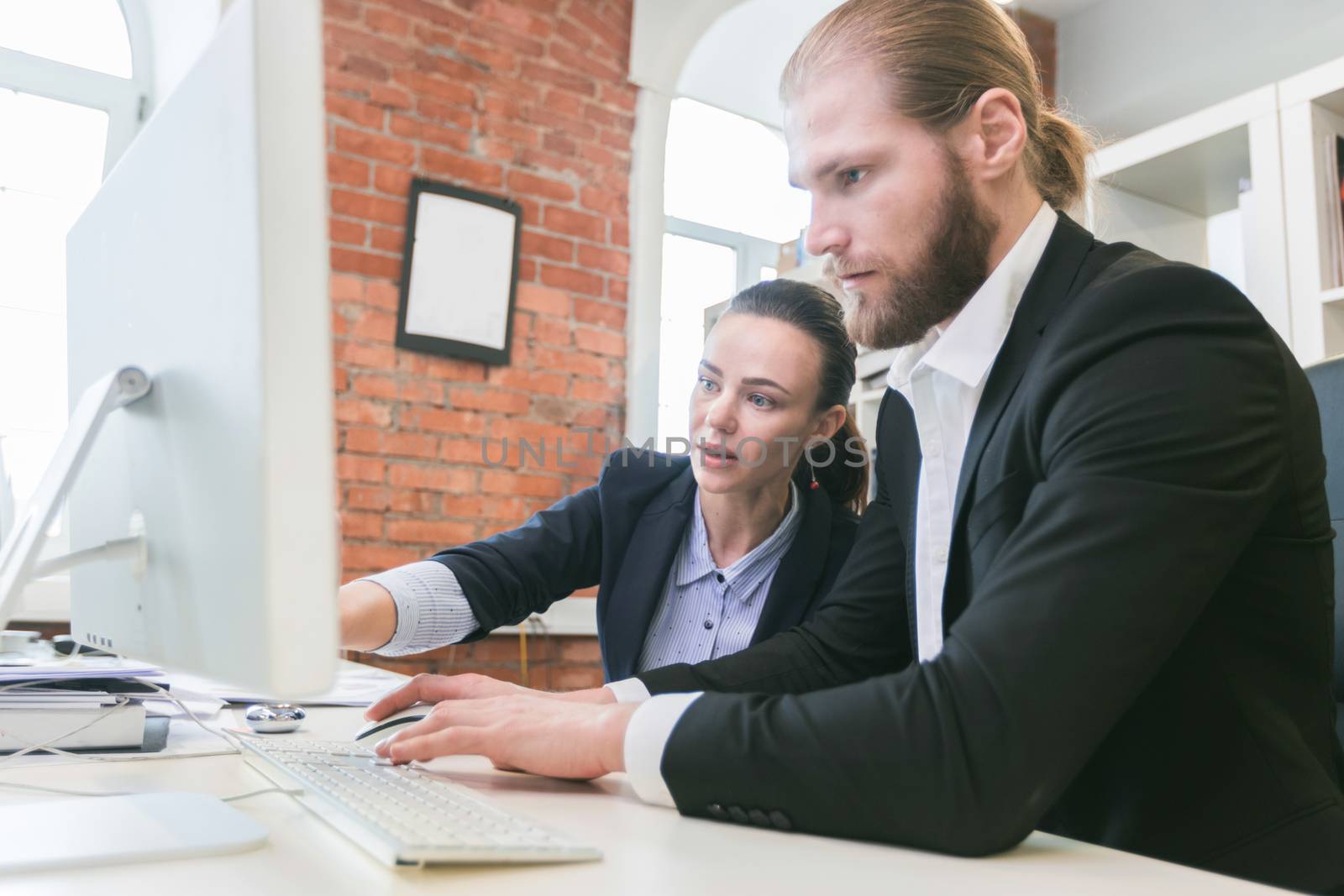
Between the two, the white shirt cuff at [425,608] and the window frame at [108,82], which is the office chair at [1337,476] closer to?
the white shirt cuff at [425,608]

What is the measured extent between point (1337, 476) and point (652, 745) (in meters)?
0.85

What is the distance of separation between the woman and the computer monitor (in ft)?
2.68

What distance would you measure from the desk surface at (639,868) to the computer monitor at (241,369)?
0.10 meters

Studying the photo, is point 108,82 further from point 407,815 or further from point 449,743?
point 407,815

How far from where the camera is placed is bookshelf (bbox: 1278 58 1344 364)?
2191 millimetres

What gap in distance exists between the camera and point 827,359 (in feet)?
5.65

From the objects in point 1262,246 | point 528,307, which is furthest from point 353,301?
point 1262,246

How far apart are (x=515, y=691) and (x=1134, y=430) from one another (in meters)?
0.64

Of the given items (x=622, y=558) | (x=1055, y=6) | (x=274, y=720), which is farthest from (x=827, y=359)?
(x=1055, y=6)

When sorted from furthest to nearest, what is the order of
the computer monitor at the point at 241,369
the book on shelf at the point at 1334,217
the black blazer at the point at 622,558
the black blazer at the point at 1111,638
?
the book on shelf at the point at 1334,217, the black blazer at the point at 622,558, the black blazer at the point at 1111,638, the computer monitor at the point at 241,369

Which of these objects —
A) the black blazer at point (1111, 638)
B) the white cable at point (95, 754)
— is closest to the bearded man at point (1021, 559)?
the black blazer at point (1111, 638)

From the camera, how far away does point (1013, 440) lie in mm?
839

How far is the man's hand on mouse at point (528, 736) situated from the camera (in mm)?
761

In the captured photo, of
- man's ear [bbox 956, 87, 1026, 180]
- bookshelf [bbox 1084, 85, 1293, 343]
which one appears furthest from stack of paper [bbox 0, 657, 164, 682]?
bookshelf [bbox 1084, 85, 1293, 343]
